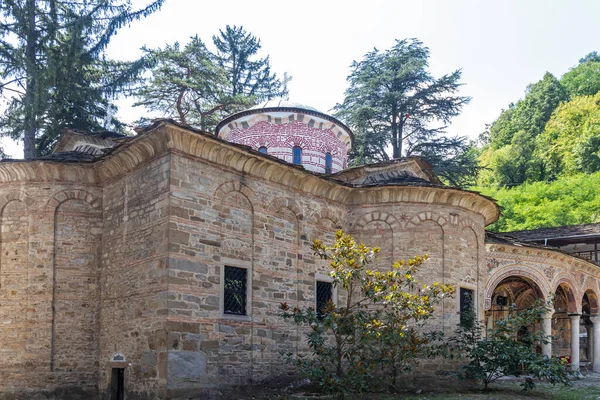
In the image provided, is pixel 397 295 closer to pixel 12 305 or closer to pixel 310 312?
pixel 310 312

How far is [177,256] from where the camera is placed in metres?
10.0

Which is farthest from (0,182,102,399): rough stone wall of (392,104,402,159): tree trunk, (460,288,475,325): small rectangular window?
(392,104,402,159): tree trunk

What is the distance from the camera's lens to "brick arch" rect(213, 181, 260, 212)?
36.1ft

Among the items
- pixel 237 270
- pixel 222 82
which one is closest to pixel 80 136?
pixel 237 270

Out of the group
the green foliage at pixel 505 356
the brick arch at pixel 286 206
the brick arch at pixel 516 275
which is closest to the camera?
the brick arch at pixel 286 206

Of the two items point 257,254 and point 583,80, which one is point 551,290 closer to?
point 257,254

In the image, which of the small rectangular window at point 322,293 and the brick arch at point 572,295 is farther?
the brick arch at point 572,295

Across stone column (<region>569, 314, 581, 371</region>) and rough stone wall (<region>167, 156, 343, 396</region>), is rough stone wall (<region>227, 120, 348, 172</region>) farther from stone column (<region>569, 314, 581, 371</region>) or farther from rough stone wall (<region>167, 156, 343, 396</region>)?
stone column (<region>569, 314, 581, 371</region>)

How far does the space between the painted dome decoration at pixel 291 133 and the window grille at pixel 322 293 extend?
192 inches

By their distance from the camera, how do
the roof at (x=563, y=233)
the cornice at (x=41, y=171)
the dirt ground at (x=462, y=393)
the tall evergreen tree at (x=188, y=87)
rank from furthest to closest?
the tall evergreen tree at (x=188, y=87) < the roof at (x=563, y=233) < the cornice at (x=41, y=171) < the dirt ground at (x=462, y=393)

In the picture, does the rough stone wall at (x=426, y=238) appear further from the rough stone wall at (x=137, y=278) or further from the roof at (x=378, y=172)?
the rough stone wall at (x=137, y=278)

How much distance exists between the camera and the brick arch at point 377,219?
44.7ft

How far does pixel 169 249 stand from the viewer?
9.92 m

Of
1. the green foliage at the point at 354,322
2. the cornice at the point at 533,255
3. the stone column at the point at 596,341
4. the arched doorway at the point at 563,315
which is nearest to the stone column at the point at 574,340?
the arched doorway at the point at 563,315
